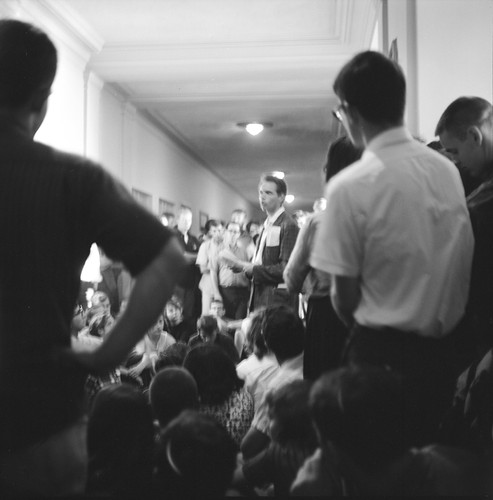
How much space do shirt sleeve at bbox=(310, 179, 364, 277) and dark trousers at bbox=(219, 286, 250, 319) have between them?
4234 millimetres

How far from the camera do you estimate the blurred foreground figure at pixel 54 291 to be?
867mm

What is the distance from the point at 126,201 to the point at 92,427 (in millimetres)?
961

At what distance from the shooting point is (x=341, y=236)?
132 centimetres

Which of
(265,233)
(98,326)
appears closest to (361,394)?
(265,233)

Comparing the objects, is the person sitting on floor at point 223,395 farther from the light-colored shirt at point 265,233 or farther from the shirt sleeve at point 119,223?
the shirt sleeve at point 119,223

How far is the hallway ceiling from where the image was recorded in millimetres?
5406

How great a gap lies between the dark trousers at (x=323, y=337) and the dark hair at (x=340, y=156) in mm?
384

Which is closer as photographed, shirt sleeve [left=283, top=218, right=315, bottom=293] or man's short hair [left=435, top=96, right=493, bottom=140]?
man's short hair [left=435, top=96, right=493, bottom=140]

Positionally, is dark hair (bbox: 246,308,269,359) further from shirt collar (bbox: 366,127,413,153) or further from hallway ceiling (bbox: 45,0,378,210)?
hallway ceiling (bbox: 45,0,378,210)

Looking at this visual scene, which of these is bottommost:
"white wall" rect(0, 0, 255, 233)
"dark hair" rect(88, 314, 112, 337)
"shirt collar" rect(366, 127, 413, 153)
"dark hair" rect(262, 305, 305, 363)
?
"dark hair" rect(88, 314, 112, 337)

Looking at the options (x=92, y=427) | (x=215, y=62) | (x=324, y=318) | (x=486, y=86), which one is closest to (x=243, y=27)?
(x=215, y=62)

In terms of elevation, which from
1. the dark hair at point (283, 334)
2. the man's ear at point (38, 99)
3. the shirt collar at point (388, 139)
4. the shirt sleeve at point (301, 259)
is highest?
the shirt collar at point (388, 139)

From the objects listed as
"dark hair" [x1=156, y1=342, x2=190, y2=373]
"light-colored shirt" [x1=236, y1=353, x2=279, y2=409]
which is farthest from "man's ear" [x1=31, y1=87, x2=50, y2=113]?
"dark hair" [x1=156, y1=342, x2=190, y2=373]

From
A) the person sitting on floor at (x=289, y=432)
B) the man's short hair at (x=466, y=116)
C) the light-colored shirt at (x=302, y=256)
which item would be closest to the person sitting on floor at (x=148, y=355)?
the light-colored shirt at (x=302, y=256)
